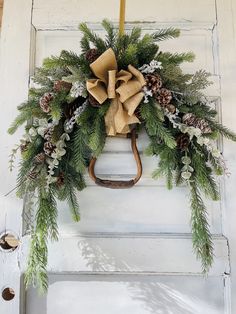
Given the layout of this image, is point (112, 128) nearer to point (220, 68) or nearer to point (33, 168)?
point (33, 168)

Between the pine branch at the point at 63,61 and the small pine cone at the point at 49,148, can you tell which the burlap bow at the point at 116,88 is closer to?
the pine branch at the point at 63,61

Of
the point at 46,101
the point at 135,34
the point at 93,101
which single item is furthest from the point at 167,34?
the point at 46,101

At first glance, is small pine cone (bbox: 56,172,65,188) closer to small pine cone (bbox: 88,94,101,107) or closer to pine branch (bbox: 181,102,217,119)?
small pine cone (bbox: 88,94,101,107)

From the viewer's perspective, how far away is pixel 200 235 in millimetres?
882

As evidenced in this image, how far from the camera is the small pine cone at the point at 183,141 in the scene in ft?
3.06

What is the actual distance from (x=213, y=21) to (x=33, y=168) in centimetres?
86

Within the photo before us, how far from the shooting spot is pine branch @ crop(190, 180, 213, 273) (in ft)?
2.88

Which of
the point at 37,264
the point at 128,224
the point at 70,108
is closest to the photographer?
the point at 37,264

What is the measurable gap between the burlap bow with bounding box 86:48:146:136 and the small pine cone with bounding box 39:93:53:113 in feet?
0.42

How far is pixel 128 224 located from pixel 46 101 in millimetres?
484

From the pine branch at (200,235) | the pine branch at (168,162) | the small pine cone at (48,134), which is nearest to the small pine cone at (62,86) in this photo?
the small pine cone at (48,134)

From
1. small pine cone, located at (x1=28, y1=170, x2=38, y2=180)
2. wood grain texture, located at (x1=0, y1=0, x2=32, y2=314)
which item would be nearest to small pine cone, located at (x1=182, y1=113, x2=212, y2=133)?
small pine cone, located at (x1=28, y1=170, x2=38, y2=180)

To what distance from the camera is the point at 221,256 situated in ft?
3.34

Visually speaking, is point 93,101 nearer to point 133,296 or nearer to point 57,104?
point 57,104
